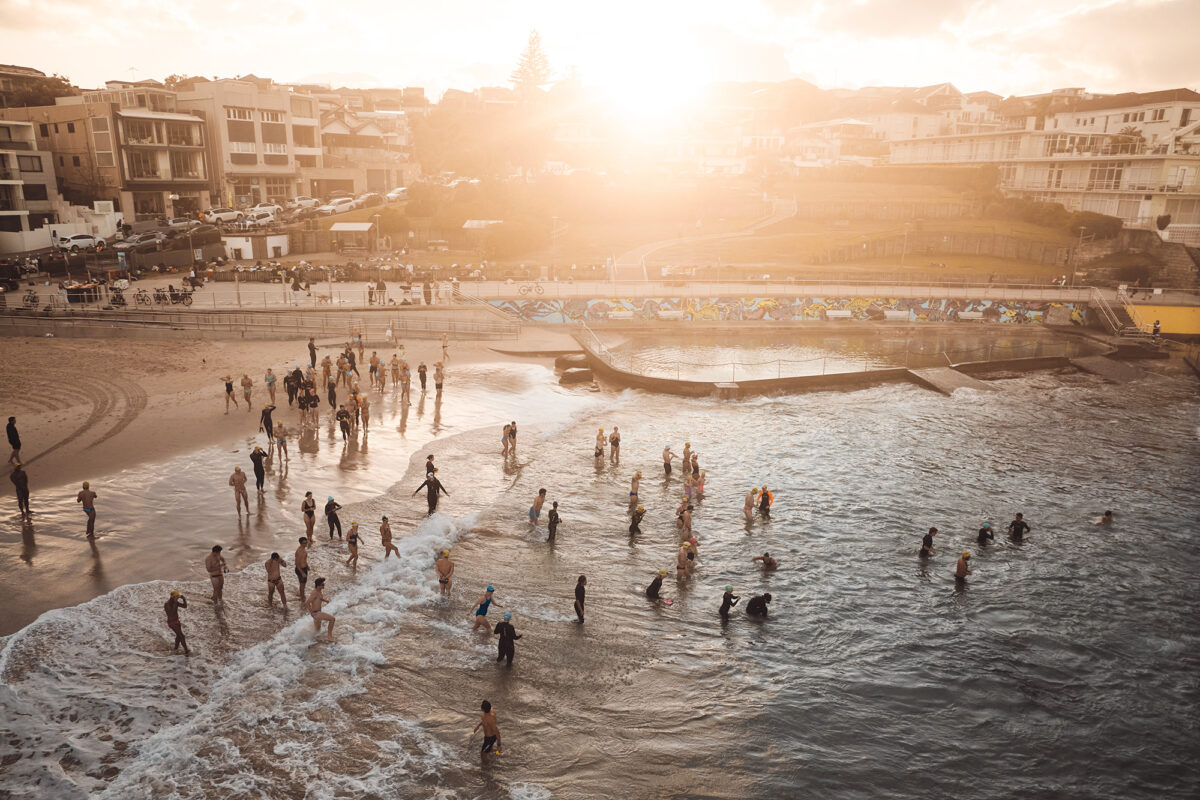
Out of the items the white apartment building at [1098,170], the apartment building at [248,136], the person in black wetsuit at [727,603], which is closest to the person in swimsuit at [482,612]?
the person in black wetsuit at [727,603]

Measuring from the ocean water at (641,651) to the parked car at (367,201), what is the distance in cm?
5335

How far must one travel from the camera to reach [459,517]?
70.8ft

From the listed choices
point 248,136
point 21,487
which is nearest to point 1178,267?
point 21,487

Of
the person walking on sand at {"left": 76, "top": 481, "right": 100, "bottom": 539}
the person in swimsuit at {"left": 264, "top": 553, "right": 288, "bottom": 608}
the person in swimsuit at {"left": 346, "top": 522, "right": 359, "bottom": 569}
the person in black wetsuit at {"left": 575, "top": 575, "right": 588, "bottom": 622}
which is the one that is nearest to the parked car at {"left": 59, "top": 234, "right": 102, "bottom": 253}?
the person walking on sand at {"left": 76, "top": 481, "right": 100, "bottom": 539}

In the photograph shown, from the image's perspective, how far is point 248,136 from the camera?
7400 cm

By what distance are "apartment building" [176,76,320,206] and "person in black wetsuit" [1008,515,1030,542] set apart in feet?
245

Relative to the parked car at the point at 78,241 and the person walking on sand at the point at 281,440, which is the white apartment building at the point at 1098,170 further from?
the parked car at the point at 78,241

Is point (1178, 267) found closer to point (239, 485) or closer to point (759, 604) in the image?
point (759, 604)

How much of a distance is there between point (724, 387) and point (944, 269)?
1519 inches

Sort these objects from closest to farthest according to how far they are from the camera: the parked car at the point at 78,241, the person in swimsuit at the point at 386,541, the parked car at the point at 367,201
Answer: the person in swimsuit at the point at 386,541 → the parked car at the point at 78,241 → the parked car at the point at 367,201

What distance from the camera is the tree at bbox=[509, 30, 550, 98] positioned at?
100 metres

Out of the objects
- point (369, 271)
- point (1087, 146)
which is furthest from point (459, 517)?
point (1087, 146)

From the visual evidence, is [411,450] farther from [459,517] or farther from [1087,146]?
[1087,146]

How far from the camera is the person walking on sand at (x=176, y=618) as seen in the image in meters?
14.2
